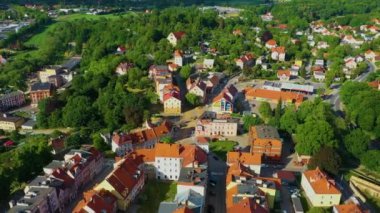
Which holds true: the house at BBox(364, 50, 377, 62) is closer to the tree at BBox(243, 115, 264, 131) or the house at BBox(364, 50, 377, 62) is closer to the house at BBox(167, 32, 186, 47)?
the house at BBox(167, 32, 186, 47)

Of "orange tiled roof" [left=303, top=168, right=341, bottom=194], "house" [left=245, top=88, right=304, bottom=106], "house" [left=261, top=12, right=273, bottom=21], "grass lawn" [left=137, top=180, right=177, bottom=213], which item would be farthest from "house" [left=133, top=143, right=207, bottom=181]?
"house" [left=261, top=12, right=273, bottom=21]

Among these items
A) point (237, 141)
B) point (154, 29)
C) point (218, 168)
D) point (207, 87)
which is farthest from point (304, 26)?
point (218, 168)

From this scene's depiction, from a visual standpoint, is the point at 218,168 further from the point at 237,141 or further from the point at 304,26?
the point at 304,26

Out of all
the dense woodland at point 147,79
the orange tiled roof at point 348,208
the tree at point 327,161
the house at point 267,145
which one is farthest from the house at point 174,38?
the orange tiled roof at point 348,208

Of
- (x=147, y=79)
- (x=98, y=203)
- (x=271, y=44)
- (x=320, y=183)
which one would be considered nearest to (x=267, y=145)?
(x=320, y=183)

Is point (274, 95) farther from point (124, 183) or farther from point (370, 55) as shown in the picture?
point (370, 55)

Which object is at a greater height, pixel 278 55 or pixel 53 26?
pixel 53 26
